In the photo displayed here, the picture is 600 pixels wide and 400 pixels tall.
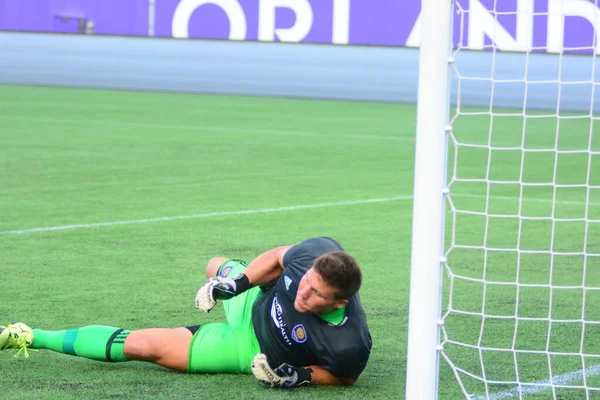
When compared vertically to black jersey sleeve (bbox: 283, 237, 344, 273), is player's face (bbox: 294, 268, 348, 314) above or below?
below

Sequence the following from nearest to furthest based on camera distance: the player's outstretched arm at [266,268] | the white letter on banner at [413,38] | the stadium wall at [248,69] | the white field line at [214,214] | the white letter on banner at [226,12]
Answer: the player's outstretched arm at [266,268] < the white field line at [214,214] < the stadium wall at [248,69] < the white letter on banner at [413,38] < the white letter on banner at [226,12]

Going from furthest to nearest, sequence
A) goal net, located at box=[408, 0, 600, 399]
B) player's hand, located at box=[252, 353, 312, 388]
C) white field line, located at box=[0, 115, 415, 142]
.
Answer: white field line, located at box=[0, 115, 415, 142]
goal net, located at box=[408, 0, 600, 399]
player's hand, located at box=[252, 353, 312, 388]

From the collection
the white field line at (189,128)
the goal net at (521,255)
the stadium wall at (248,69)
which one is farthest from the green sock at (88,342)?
the stadium wall at (248,69)

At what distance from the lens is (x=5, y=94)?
75.3ft

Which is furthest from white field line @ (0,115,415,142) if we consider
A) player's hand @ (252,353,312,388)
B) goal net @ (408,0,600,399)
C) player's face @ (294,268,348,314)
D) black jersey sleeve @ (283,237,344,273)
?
player's face @ (294,268,348,314)

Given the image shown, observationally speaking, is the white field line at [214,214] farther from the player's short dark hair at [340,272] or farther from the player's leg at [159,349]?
the player's short dark hair at [340,272]

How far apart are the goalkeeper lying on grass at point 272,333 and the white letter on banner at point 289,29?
63.5ft

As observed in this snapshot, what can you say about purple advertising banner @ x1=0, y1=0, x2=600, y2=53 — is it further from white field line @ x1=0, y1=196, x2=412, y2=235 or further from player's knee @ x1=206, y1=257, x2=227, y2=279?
player's knee @ x1=206, y1=257, x2=227, y2=279

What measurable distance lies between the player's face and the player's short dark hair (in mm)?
26

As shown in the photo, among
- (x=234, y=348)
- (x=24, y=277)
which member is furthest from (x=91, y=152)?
(x=234, y=348)

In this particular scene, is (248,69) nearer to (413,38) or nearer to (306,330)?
(413,38)

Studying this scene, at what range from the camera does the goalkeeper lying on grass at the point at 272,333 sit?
4.23m

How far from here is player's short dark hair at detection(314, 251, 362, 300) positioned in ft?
13.4

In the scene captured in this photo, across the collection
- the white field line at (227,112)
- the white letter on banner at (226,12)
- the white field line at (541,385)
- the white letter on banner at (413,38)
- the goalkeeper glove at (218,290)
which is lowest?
the white field line at (541,385)
